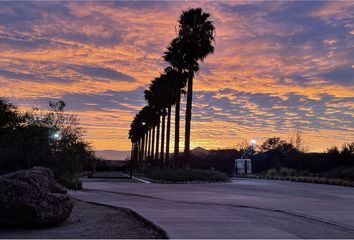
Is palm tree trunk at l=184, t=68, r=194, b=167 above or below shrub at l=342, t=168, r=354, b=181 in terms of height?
above

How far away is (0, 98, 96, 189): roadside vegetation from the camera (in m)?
17.3

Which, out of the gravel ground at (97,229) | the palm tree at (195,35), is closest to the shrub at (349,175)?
Answer: the palm tree at (195,35)

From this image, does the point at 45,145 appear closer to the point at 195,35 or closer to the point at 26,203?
the point at 26,203

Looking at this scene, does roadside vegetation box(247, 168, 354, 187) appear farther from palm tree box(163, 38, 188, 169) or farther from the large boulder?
the large boulder

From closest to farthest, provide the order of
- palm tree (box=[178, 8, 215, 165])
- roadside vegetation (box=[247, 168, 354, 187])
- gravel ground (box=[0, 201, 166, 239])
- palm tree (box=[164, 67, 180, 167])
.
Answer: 1. gravel ground (box=[0, 201, 166, 239])
2. roadside vegetation (box=[247, 168, 354, 187])
3. palm tree (box=[178, 8, 215, 165])
4. palm tree (box=[164, 67, 180, 167])

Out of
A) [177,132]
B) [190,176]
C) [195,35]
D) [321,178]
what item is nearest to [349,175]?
[321,178]

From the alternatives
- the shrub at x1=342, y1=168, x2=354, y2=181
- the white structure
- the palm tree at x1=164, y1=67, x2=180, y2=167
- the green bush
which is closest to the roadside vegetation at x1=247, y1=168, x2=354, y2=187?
the shrub at x1=342, y1=168, x2=354, y2=181

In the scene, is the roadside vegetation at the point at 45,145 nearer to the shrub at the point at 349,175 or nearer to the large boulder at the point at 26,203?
the large boulder at the point at 26,203

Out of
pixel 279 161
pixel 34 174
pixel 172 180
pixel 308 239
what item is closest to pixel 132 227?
pixel 34 174

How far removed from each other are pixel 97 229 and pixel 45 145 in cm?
825

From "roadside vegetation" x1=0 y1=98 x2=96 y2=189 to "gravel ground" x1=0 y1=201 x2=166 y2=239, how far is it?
4.78 metres

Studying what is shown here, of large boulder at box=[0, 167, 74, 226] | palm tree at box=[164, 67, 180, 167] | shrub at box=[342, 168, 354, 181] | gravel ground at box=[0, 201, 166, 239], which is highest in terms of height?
palm tree at box=[164, 67, 180, 167]

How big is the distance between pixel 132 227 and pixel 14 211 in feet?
8.12

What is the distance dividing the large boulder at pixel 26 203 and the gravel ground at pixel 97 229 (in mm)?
217
